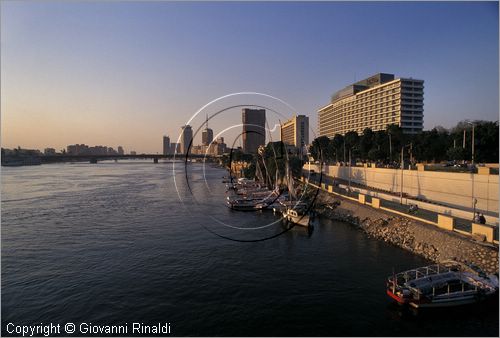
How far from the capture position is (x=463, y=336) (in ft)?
63.6

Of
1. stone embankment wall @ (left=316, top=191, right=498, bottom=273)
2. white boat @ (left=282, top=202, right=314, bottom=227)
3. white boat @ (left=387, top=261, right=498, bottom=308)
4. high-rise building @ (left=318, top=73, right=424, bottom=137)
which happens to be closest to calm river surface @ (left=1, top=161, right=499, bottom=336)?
white boat @ (left=387, top=261, right=498, bottom=308)

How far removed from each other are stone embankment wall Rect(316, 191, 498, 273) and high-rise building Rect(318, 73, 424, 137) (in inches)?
3434

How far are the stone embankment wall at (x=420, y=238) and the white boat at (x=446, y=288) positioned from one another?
97.2 inches

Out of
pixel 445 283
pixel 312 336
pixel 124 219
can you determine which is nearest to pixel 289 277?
pixel 312 336

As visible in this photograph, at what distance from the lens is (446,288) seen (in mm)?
22938

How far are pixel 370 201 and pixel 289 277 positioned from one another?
2506cm

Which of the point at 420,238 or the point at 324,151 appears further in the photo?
the point at 324,151

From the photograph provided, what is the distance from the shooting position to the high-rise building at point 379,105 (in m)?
123

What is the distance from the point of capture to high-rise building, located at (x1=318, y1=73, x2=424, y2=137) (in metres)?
123

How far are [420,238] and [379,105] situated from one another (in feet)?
370

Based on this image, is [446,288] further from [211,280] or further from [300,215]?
[300,215]

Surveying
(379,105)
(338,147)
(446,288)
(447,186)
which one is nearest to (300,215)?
(447,186)

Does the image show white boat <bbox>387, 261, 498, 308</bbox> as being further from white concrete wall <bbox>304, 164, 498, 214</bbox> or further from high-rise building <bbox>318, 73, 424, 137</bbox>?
high-rise building <bbox>318, 73, 424, 137</bbox>

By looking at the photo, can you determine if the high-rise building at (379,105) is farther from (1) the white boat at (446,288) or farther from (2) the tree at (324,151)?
(1) the white boat at (446,288)
